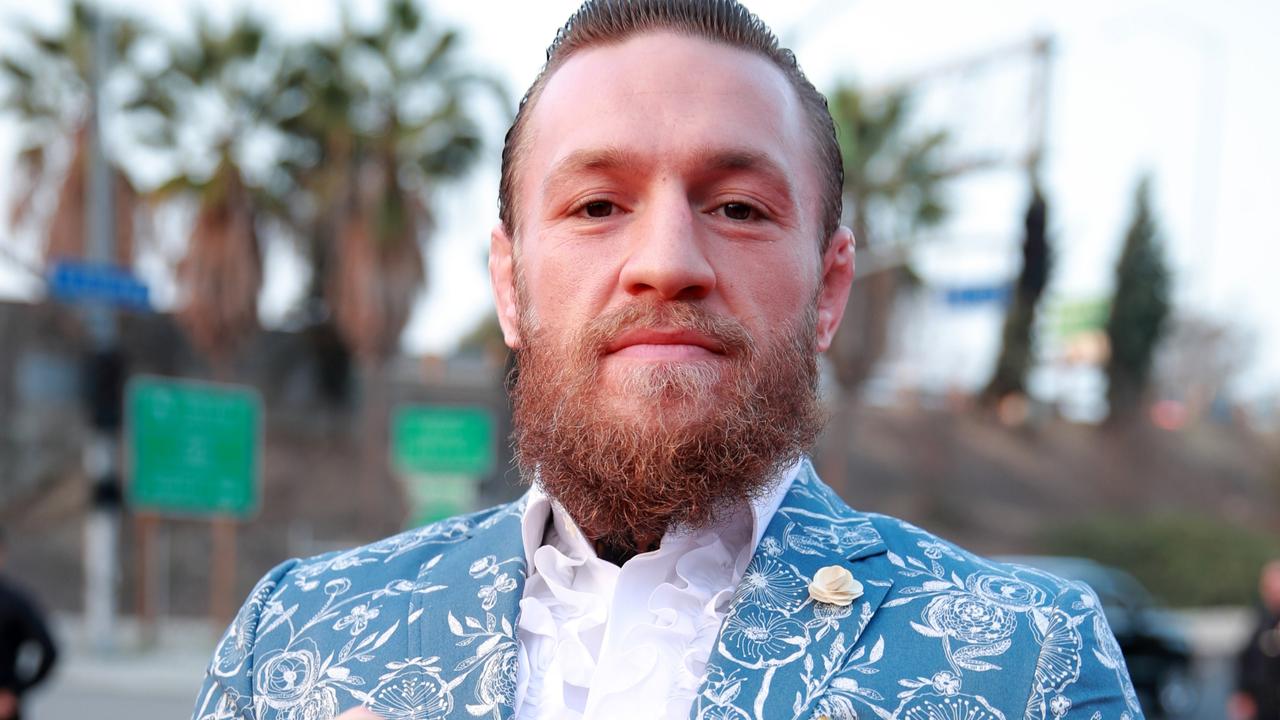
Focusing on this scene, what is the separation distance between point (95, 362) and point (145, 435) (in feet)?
3.60

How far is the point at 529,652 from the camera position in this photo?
5.73ft

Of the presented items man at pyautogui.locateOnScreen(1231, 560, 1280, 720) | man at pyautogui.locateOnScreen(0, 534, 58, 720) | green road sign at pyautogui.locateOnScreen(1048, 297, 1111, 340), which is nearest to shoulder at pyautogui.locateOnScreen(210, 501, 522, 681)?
man at pyautogui.locateOnScreen(0, 534, 58, 720)

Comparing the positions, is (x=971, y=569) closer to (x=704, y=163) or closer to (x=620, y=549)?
(x=620, y=549)

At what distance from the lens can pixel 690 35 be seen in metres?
1.79

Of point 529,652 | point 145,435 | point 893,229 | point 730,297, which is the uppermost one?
point 730,297

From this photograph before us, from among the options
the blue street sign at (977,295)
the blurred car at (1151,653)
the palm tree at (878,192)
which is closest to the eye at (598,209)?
the blurred car at (1151,653)

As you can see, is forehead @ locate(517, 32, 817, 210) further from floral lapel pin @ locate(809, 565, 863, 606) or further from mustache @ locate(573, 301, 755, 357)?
floral lapel pin @ locate(809, 565, 863, 606)

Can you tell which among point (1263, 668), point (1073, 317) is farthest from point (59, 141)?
point (1073, 317)

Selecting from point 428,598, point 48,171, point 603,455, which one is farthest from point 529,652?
point 48,171

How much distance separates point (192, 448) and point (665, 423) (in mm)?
14339

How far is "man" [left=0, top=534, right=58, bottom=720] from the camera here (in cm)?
643

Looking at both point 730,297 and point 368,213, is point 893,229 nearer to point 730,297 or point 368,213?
point 368,213

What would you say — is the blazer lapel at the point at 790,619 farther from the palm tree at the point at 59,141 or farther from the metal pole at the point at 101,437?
the palm tree at the point at 59,141

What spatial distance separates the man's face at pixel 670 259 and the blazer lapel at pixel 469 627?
0.14 meters
